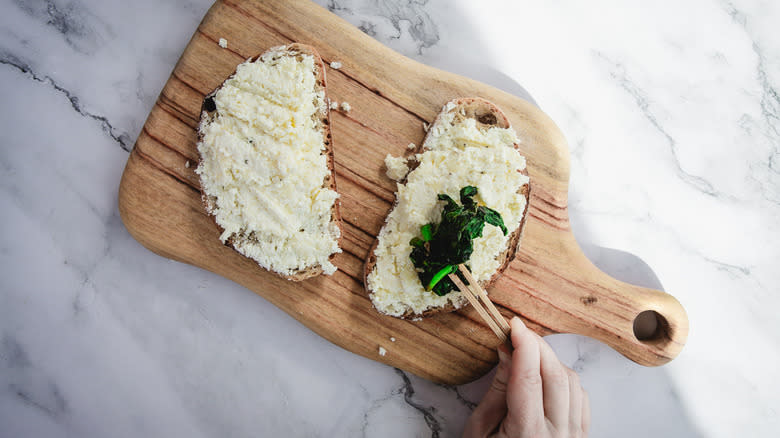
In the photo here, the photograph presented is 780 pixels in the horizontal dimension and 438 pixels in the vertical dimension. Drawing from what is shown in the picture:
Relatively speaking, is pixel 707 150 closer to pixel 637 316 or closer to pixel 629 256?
pixel 629 256

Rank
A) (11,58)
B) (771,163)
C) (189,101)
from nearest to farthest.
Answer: (189,101)
(11,58)
(771,163)

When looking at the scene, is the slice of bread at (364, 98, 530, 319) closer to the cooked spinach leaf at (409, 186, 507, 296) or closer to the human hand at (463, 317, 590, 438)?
the cooked spinach leaf at (409, 186, 507, 296)

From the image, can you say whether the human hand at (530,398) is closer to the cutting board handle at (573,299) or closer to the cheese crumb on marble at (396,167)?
the cutting board handle at (573,299)

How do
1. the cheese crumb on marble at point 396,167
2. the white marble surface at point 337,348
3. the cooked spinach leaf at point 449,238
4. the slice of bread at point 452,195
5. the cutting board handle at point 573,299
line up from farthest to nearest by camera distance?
the white marble surface at point 337,348 < the cutting board handle at point 573,299 < the cheese crumb on marble at point 396,167 < the slice of bread at point 452,195 < the cooked spinach leaf at point 449,238

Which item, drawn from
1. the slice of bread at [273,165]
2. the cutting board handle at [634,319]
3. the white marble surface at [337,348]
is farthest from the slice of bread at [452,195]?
the cutting board handle at [634,319]

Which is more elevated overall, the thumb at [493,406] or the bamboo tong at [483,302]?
the bamboo tong at [483,302]

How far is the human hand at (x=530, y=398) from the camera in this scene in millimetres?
2396

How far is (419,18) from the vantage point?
290 centimetres

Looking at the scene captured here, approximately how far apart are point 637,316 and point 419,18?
8.06 ft

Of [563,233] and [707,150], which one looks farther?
[707,150]

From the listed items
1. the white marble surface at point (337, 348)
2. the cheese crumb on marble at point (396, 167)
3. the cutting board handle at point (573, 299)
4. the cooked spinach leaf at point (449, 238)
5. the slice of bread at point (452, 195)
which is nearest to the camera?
the cooked spinach leaf at point (449, 238)

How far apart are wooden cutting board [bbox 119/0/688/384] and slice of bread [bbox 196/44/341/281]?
0.18 m

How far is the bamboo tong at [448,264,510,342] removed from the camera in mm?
2387

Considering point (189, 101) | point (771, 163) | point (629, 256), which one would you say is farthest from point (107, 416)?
point (771, 163)
